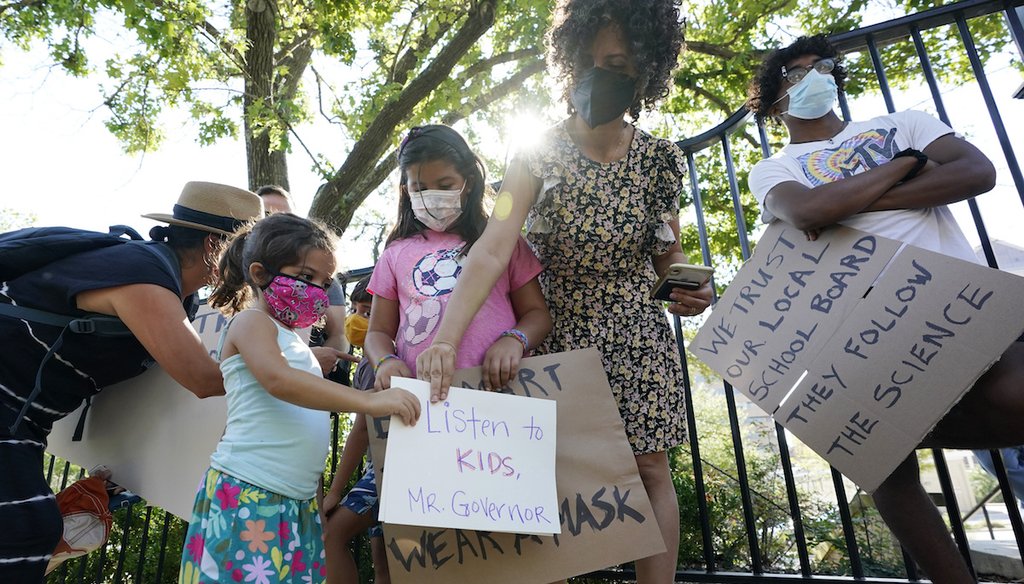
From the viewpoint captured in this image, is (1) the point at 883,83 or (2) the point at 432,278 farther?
(1) the point at 883,83

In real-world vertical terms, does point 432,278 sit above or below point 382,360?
above

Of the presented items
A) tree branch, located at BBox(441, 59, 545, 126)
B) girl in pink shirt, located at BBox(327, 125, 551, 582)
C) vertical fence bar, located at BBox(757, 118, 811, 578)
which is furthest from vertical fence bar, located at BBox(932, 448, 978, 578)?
tree branch, located at BBox(441, 59, 545, 126)

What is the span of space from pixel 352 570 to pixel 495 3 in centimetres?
689

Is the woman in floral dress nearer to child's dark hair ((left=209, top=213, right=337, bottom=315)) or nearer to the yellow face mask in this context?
child's dark hair ((left=209, top=213, right=337, bottom=315))

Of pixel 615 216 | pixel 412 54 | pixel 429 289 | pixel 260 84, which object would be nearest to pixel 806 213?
pixel 615 216

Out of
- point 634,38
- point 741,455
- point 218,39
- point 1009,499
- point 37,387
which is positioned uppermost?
point 218,39

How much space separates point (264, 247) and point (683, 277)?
1327 millimetres

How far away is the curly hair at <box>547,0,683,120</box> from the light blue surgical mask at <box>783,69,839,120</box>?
0.51 meters

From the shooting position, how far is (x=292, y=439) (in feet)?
6.05

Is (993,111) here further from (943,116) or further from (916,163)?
(916,163)

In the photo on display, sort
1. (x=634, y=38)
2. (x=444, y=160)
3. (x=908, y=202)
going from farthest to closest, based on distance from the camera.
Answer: (x=444, y=160)
(x=634, y=38)
(x=908, y=202)

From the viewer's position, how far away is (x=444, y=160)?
208 cm

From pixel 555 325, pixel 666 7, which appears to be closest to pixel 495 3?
pixel 666 7

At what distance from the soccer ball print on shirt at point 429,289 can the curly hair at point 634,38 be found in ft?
2.27
